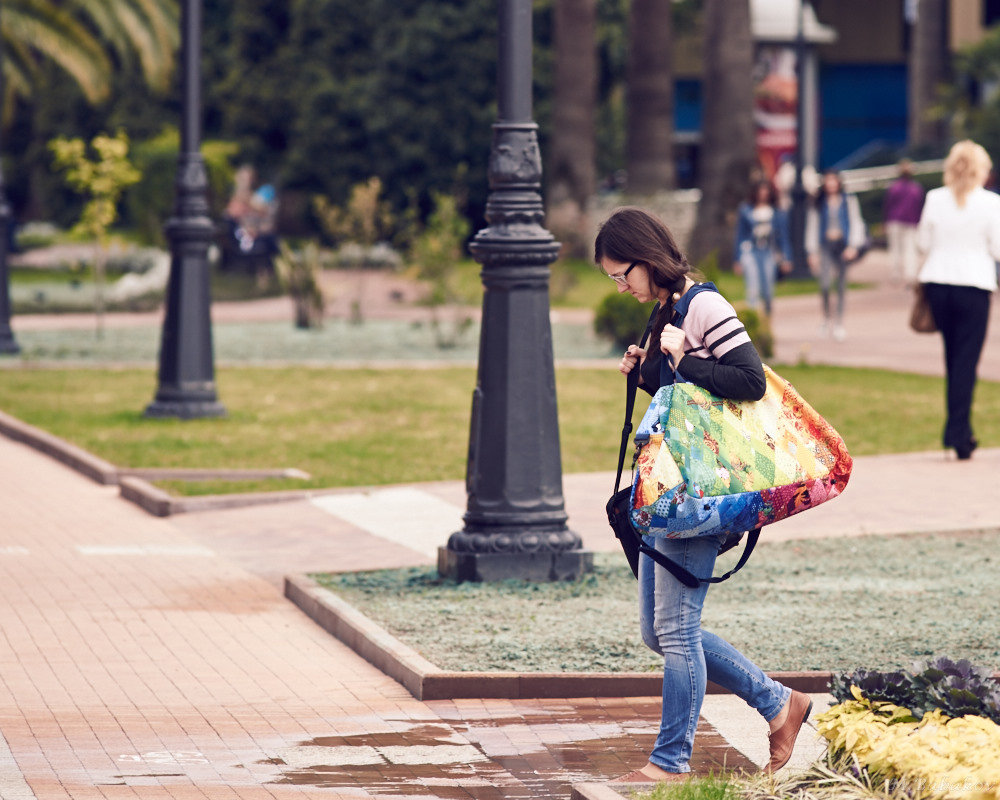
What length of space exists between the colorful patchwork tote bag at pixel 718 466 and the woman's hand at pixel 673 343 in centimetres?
8

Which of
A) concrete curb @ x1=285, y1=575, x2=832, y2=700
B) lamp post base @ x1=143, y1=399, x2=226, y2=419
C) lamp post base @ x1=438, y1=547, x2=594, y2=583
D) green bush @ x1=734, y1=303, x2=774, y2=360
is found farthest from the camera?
green bush @ x1=734, y1=303, x2=774, y2=360

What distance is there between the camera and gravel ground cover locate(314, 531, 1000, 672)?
7.31m

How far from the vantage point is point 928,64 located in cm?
4606

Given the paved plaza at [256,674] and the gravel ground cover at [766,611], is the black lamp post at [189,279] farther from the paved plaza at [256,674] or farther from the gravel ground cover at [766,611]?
the gravel ground cover at [766,611]

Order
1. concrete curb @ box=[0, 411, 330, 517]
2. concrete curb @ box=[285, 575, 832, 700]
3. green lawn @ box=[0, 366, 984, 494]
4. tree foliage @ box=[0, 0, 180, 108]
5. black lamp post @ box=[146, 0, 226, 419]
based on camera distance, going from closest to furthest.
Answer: concrete curb @ box=[285, 575, 832, 700] → concrete curb @ box=[0, 411, 330, 517] → green lawn @ box=[0, 366, 984, 494] → black lamp post @ box=[146, 0, 226, 419] → tree foliage @ box=[0, 0, 180, 108]

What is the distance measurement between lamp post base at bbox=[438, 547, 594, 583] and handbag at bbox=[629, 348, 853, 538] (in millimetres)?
3750

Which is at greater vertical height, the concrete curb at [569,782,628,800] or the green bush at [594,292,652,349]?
the green bush at [594,292,652,349]

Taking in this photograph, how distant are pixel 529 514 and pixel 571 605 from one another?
0.74m

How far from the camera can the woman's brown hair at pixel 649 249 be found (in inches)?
208

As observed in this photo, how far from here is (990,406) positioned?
1625 cm

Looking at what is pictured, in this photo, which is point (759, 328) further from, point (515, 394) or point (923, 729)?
point (923, 729)

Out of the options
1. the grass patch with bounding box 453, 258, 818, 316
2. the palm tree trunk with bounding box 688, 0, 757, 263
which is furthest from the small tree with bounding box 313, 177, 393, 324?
the palm tree trunk with bounding box 688, 0, 757, 263

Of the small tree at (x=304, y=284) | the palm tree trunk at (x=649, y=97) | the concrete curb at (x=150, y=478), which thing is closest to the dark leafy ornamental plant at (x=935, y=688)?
the concrete curb at (x=150, y=478)

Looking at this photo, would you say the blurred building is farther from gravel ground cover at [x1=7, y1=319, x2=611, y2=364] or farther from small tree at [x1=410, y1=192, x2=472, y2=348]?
small tree at [x1=410, y1=192, x2=472, y2=348]
